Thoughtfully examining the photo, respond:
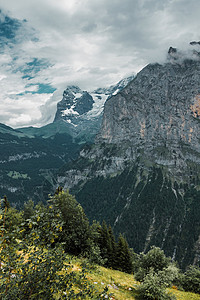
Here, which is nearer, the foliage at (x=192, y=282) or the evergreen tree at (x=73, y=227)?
the foliage at (x=192, y=282)

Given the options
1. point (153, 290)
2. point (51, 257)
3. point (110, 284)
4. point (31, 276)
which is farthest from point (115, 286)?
point (31, 276)

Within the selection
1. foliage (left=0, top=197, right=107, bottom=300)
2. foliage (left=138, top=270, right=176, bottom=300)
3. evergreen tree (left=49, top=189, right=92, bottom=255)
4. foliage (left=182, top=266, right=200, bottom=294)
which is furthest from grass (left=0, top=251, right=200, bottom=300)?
foliage (left=0, top=197, right=107, bottom=300)

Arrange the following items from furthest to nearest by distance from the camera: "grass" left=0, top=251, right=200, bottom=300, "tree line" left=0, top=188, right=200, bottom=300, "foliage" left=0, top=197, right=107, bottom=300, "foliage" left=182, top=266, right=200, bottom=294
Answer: "foliage" left=182, top=266, right=200, bottom=294 < "grass" left=0, top=251, right=200, bottom=300 < "tree line" left=0, top=188, right=200, bottom=300 < "foliage" left=0, top=197, right=107, bottom=300

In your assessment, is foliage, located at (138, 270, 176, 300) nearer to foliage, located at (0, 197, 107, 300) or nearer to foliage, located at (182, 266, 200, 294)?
foliage, located at (0, 197, 107, 300)

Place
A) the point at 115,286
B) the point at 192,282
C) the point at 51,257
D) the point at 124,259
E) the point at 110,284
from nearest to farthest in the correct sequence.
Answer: the point at 51,257, the point at 110,284, the point at 115,286, the point at 192,282, the point at 124,259

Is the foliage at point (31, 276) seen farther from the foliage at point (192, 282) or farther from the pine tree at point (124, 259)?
the pine tree at point (124, 259)

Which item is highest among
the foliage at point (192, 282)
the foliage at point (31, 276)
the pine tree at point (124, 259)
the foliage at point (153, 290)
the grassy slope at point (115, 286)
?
the foliage at point (31, 276)

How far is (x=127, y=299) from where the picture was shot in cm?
1669

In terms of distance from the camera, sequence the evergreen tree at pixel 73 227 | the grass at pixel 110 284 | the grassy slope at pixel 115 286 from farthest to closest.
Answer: the evergreen tree at pixel 73 227, the grassy slope at pixel 115 286, the grass at pixel 110 284

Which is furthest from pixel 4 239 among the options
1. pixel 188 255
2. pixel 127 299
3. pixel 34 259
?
pixel 188 255

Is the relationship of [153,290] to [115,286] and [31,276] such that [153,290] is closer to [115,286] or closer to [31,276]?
[115,286]

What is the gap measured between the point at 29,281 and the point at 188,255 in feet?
781

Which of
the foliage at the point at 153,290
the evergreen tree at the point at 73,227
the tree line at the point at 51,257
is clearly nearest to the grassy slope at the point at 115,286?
the foliage at the point at 153,290

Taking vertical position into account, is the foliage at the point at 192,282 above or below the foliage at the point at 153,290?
below
